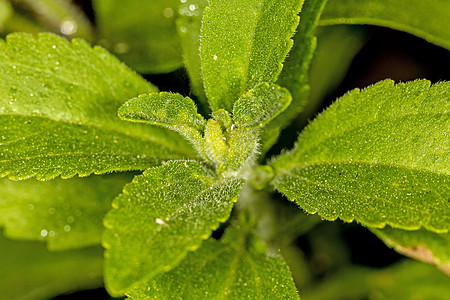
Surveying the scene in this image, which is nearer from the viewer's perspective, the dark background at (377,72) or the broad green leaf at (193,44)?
the broad green leaf at (193,44)

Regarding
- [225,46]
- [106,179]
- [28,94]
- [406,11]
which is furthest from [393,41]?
[28,94]

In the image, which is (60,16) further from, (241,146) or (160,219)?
(160,219)

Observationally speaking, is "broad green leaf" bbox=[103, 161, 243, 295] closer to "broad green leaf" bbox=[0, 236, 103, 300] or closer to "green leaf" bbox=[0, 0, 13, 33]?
"broad green leaf" bbox=[0, 236, 103, 300]

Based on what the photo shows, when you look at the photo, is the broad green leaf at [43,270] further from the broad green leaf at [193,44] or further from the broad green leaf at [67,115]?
the broad green leaf at [193,44]

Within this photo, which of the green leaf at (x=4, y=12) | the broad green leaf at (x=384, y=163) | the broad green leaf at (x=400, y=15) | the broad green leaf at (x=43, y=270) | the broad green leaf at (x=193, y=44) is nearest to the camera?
the broad green leaf at (x=384, y=163)

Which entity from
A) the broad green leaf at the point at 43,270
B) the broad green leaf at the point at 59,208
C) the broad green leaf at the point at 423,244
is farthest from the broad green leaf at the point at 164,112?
the broad green leaf at the point at 43,270

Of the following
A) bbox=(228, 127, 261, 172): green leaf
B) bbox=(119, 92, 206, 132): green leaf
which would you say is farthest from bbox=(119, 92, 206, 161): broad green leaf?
bbox=(228, 127, 261, 172): green leaf
